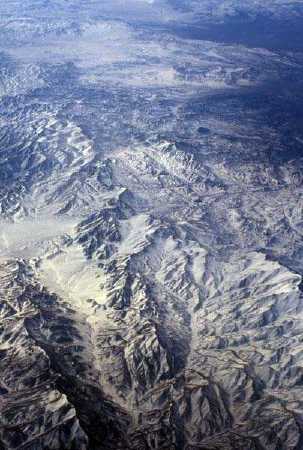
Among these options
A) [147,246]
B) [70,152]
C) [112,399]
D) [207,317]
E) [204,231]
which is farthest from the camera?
[70,152]

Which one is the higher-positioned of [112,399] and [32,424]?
[32,424]

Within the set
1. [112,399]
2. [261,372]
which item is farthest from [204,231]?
[112,399]

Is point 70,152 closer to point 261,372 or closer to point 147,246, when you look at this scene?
point 147,246

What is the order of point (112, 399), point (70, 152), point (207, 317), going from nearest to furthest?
point (112, 399) → point (207, 317) → point (70, 152)

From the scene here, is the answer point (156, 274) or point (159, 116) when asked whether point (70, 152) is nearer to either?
point (159, 116)

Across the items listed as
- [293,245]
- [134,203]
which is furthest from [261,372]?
[134,203]

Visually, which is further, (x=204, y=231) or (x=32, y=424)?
(x=204, y=231)
